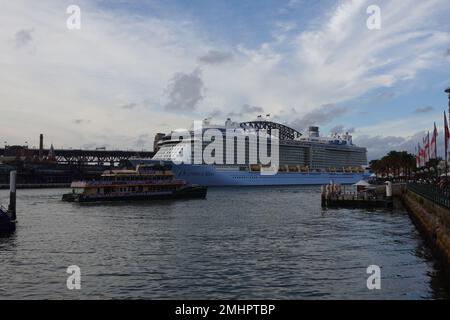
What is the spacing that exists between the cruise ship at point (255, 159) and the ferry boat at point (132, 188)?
98.6 ft

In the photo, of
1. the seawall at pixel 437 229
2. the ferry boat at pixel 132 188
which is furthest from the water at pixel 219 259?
the ferry boat at pixel 132 188

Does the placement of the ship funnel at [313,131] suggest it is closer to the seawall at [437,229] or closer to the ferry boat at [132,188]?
the ferry boat at [132,188]

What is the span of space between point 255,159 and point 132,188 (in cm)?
6480

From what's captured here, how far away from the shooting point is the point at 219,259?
81.4ft

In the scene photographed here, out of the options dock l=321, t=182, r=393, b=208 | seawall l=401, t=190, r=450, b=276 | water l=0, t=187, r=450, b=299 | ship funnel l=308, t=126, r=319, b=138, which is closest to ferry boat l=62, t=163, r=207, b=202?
dock l=321, t=182, r=393, b=208

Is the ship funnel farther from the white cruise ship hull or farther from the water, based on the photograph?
the water

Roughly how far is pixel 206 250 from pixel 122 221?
18882 millimetres

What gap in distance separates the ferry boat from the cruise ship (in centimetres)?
3005

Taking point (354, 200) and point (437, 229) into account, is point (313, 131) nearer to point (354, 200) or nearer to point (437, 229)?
point (354, 200)

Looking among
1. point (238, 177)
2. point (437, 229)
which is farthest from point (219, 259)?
point (238, 177)

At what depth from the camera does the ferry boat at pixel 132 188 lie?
7188 cm

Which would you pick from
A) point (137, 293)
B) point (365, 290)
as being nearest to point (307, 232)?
point (365, 290)

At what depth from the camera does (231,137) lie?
131 m

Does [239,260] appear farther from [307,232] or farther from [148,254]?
[307,232]
